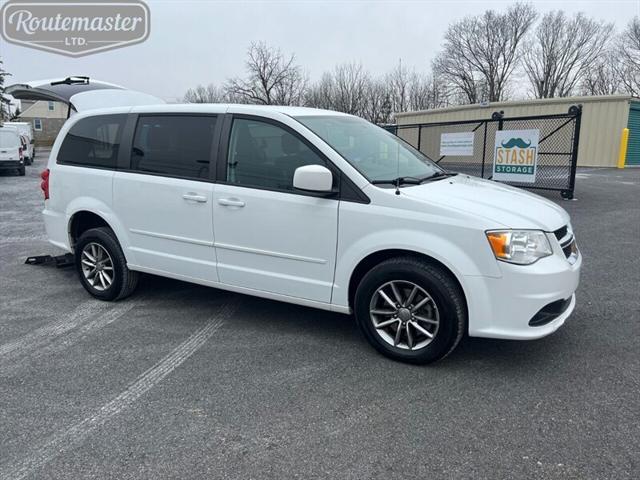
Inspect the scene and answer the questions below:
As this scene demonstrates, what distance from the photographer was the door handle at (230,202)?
407cm

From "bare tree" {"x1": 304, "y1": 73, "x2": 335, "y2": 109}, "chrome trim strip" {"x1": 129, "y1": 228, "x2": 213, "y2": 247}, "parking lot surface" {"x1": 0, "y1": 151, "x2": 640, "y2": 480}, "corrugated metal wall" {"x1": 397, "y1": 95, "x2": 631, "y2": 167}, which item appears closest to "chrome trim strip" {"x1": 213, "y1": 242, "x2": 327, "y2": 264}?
"chrome trim strip" {"x1": 129, "y1": 228, "x2": 213, "y2": 247}

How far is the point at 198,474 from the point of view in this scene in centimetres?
248

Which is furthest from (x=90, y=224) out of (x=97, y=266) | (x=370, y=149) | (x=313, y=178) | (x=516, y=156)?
(x=516, y=156)

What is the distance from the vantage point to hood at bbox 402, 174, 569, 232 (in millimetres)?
3363

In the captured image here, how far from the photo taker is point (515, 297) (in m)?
3.24

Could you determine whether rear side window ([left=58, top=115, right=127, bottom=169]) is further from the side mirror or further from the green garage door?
the green garage door

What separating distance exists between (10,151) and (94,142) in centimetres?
1950

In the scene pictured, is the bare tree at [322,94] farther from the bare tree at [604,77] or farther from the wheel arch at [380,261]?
the wheel arch at [380,261]

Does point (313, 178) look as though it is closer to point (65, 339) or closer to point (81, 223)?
point (65, 339)

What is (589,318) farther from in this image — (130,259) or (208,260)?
(130,259)

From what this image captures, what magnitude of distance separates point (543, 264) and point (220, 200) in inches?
98.9

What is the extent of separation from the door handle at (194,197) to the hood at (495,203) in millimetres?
1709

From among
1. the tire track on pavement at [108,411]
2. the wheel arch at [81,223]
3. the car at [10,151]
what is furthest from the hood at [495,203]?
the car at [10,151]

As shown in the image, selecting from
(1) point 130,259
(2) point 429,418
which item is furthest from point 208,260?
(2) point 429,418
